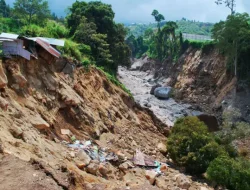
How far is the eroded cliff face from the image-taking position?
9.68m

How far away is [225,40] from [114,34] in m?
13.4

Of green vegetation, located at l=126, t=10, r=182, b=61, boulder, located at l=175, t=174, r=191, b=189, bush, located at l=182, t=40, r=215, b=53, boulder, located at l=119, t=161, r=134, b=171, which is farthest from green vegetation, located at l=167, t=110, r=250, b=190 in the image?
green vegetation, located at l=126, t=10, r=182, b=61

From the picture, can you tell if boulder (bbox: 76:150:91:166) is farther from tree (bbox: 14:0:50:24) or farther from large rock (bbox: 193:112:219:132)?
tree (bbox: 14:0:50:24)

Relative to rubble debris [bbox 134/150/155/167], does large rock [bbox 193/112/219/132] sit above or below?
below

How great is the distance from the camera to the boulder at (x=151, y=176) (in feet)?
47.5

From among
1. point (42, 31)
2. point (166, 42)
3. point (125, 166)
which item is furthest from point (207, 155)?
point (166, 42)

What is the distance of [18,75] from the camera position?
1491cm

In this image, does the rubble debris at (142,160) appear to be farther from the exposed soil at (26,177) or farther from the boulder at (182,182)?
the exposed soil at (26,177)

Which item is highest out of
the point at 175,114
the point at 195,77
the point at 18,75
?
the point at 18,75

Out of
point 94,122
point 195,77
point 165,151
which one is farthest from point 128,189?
point 195,77

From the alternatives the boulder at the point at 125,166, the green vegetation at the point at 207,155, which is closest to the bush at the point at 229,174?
the green vegetation at the point at 207,155

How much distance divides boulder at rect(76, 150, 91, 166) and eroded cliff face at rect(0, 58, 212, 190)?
0.06 metres

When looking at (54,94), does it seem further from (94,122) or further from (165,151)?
(165,151)

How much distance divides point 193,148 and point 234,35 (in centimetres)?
2234
